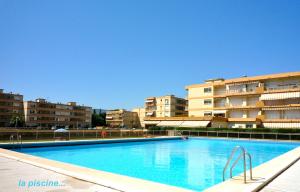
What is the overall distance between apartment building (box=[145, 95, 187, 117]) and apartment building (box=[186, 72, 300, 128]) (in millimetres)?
42823

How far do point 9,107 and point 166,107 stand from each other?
181 ft

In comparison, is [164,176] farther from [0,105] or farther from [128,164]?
[0,105]

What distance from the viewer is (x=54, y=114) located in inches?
4412

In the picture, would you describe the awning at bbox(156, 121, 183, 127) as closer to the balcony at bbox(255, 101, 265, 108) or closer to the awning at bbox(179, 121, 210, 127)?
the awning at bbox(179, 121, 210, 127)

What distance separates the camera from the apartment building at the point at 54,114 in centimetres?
10430

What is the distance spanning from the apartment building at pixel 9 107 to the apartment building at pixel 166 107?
46.6 metres

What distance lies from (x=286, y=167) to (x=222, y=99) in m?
44.6

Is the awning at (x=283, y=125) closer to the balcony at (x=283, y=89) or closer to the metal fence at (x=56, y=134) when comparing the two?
the balcony at (x=283, y=89)

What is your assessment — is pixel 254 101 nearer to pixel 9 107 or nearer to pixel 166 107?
pixel 166 107

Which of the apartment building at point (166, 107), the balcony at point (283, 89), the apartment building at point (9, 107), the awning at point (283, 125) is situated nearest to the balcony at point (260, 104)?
the balcony at point (283, 89)

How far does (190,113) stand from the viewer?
199 ft

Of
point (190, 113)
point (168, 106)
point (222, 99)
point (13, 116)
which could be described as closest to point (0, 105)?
point (13, 116)

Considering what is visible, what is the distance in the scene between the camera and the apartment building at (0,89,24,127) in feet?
322

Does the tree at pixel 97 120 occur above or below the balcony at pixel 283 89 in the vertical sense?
below
